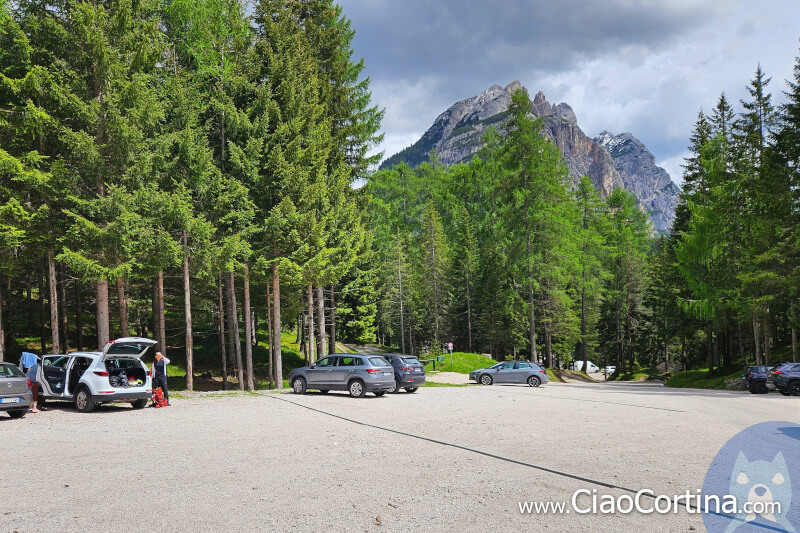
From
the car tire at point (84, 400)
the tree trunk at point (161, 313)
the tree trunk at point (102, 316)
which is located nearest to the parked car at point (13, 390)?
the car tire at point (84, 400)

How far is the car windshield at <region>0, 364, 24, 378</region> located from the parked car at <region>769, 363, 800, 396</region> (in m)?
28.6

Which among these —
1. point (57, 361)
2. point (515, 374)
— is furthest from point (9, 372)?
point (515, 374)

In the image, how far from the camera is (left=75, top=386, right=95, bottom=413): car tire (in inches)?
584

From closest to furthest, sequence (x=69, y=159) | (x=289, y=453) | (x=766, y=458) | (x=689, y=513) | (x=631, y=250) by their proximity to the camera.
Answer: (x=689, y=513), (x=766, y=458), (x=289, y=453), (x=69, y=159), (x=631, y=250)

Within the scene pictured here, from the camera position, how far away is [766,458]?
7.95 meters

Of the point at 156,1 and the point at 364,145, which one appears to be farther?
the point at 364,145

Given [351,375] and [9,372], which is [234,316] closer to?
[351,375]

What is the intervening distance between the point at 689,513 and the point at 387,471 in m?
3.80

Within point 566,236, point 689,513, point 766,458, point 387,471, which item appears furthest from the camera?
point 566,236

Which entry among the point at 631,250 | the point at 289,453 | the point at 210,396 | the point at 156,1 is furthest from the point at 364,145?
the point at 631,250

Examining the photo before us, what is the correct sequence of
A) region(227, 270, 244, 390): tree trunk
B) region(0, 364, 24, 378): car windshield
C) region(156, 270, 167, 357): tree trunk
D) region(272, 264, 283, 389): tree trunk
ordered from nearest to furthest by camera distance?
region(0, 364, 24, 378): car windshield, region(156, 270, 167, 357): tree trunk, region(272, 264, 283, 389): tree trunk, region(227, 270, 244, 390): tree trunk

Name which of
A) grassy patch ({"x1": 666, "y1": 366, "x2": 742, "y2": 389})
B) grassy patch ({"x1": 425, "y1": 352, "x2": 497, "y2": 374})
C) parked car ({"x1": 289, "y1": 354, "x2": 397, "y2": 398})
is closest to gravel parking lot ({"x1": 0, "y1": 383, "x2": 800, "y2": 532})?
parked car ({"x1": 289, "y1": 354, "x2": 397, "y2": 398})

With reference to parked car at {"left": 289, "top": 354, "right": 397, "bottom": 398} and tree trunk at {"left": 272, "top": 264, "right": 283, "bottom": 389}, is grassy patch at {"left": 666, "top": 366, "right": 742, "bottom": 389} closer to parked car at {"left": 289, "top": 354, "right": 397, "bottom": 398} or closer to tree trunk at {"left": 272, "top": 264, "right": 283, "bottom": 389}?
parked car at {"left": 289, "top": 354, "right": 397, "bottom": 398}

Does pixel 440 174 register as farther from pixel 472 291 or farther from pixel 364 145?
pixel 364 145
